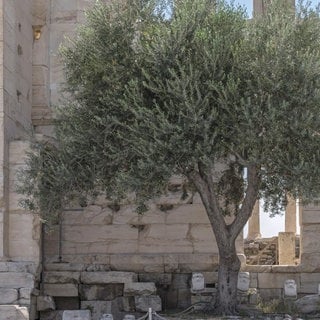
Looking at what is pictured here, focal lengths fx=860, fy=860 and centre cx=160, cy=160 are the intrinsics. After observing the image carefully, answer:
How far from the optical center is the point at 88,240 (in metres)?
17.3

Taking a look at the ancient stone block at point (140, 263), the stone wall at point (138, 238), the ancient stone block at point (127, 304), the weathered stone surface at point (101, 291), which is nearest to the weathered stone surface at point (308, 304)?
the stone wall at point (138, 238)

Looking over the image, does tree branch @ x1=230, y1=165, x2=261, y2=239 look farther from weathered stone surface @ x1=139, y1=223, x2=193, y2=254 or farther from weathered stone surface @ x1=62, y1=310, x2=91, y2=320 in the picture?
weathered stone surface @ x1=62, y1=310, x2=91, y2=320

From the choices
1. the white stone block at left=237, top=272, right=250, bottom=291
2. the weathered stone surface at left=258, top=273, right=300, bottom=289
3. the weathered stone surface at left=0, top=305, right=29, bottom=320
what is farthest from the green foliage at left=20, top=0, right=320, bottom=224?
the weathered stone surface at left=258, top=273, right=300, bottom=289

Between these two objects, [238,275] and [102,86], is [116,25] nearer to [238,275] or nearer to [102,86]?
[102,86]

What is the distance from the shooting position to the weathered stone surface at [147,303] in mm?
15719

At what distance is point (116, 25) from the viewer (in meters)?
14.3

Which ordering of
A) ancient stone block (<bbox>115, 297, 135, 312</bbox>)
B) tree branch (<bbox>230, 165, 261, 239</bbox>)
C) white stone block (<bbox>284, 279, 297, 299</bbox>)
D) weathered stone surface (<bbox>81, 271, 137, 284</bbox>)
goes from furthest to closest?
weathered stone surface (<bbox>81, 271, 137, 284</bbox>), ancient stone block (<bbox>115, 297, 135, 312</bbox>), white stone block (<bbox>284, 279, 297, 299</bbox>), tree branch (<bbox>230, 165, 261, 239</bbox>)

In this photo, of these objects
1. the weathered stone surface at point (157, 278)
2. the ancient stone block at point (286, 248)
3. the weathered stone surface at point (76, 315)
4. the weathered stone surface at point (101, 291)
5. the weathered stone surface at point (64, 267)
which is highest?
the ancient stone block at point (286, 248)

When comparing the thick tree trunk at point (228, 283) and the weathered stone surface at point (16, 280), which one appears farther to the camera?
the weathered stone surface at point (16, 280)

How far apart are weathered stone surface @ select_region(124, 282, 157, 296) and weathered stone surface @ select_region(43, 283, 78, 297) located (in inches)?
40.0

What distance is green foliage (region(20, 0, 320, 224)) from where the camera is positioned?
13367 millimetres

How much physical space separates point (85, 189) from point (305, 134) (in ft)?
12.7

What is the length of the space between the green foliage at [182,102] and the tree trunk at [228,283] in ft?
4.52

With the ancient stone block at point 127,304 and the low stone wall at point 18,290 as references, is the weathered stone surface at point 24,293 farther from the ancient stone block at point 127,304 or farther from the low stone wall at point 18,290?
the ancient stone block at point 127,304
